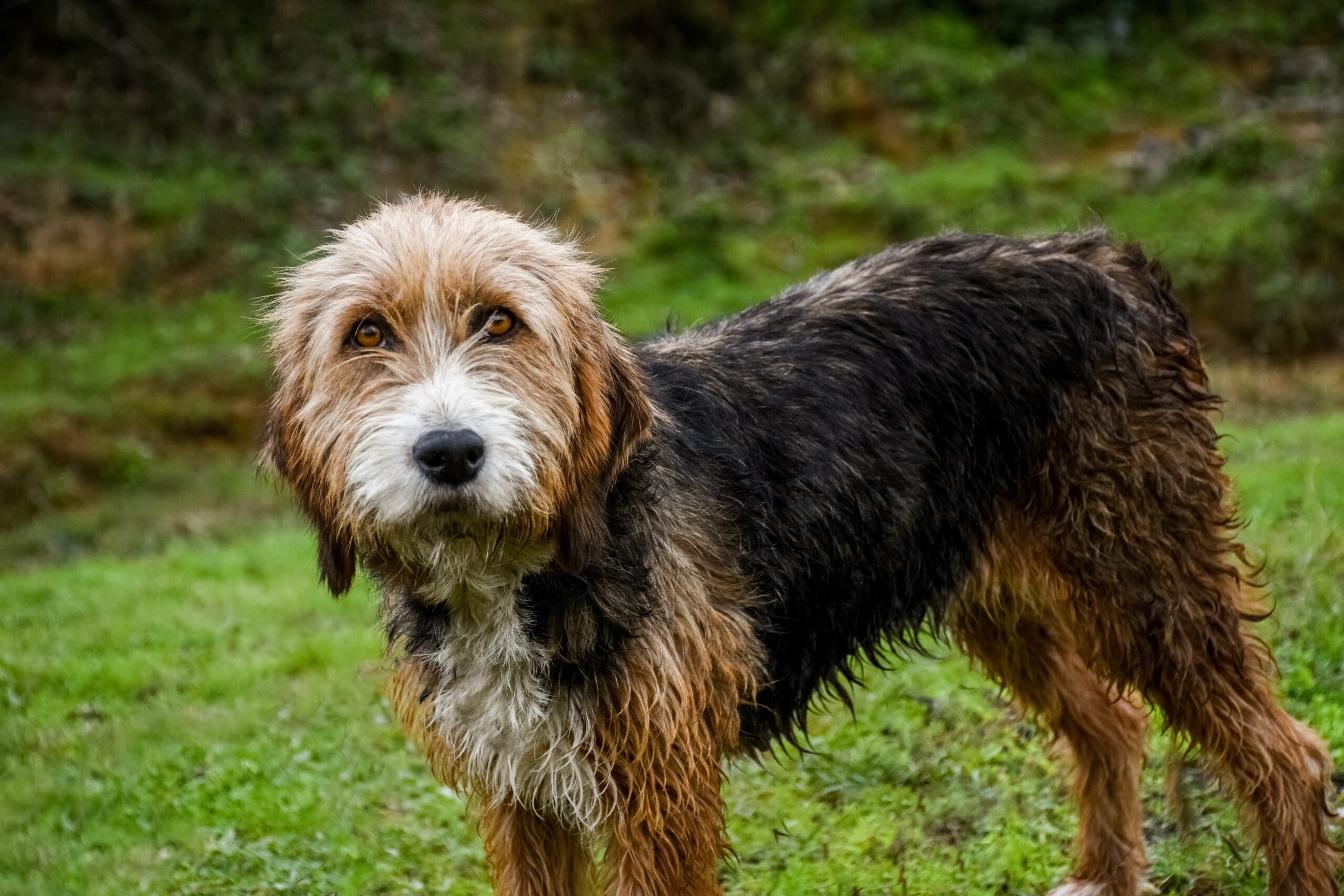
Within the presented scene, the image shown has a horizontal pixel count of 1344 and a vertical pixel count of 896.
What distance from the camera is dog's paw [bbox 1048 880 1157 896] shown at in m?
5.06

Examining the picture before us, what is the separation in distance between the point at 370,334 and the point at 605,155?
1409 centimetres

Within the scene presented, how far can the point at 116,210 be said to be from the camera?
621 inches

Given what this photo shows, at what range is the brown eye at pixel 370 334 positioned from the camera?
146 inches

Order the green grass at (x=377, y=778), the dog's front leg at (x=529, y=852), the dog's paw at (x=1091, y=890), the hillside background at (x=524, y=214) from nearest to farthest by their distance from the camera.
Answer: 1. the dog's front leg at (x=529, y=852)
2. the dog's paw at (x=1091, y=890)
3. the green grass at (x=377, y=778)
4. the hillside background at (x=524, y=214)

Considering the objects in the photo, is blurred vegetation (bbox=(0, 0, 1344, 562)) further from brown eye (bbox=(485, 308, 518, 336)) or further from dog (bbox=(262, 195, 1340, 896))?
brown eye (bbox=(485, 308, 518, 336))

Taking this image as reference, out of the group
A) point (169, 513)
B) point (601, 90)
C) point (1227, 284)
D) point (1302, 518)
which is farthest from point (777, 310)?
point (601, 90)

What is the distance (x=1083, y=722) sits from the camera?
207 inches

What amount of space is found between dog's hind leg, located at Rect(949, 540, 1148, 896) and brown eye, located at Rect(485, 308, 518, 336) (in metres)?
2.23

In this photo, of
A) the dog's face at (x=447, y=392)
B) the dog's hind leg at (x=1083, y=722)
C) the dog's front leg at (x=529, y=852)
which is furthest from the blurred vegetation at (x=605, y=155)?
the dog's face at (x=447, y=392)

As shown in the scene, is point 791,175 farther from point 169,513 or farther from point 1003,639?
point 1003,639

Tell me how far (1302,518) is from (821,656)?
14.7 feet

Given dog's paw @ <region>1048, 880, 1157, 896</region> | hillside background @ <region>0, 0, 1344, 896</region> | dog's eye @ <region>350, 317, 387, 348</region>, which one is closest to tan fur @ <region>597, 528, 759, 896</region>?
dog's eye @ <region>350, 317, 387, 348</region>

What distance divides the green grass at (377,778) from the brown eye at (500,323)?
140 cm

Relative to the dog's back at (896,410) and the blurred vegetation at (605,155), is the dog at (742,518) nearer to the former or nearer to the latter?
the dog's back at (896,410)
